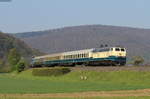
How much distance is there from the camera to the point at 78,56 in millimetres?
85000

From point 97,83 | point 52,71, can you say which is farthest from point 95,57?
point 97,83

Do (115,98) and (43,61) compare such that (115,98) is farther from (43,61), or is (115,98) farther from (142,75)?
(43,61)

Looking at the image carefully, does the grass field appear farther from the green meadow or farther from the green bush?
the green bush

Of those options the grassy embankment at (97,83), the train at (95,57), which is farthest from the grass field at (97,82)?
the train at (95,57)

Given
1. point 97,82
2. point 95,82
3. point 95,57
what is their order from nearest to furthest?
point 97,82
point 95,82
point 95,57

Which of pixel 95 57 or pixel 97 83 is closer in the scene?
pixel 97 83

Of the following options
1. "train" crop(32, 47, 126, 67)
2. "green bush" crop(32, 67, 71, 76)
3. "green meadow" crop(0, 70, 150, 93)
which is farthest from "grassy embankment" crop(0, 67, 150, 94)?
"train" crop(32, 47, 126, 67)

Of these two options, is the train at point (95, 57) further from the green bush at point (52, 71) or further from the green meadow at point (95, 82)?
the green meadow at point (95, 82)

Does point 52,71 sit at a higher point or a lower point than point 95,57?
lower

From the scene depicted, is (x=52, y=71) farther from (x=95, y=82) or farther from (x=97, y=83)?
(x=97, y=83)

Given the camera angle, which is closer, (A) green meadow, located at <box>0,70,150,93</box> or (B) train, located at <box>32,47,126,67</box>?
(A) green meadow, located at <box>0,70,150,93</box>

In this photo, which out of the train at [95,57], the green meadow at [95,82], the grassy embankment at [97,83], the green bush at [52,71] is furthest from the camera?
the green bush at [52,71]

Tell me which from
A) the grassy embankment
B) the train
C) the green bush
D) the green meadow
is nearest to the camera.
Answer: the green meadow

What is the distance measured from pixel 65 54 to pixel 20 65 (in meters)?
24.9
